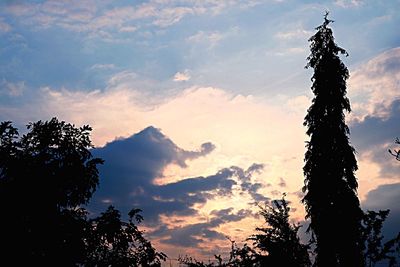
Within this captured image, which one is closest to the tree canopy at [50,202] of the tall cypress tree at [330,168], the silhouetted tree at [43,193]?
the silhouetted tree at [43,193]

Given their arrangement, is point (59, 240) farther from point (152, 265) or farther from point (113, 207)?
point (152, 265)

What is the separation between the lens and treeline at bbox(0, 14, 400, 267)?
Answer: 18.5 metres

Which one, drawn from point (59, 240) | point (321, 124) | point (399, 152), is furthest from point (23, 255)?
point (321, 124)

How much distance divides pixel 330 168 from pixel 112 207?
12.7 m

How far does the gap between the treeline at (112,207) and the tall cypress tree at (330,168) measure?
6cm

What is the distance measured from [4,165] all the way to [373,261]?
2423 centimetres

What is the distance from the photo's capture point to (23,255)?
60.2 ft

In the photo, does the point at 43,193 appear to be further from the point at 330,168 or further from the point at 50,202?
the point at 330,168

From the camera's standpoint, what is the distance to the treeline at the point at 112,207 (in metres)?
18.5

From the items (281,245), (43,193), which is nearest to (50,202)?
(43,193)

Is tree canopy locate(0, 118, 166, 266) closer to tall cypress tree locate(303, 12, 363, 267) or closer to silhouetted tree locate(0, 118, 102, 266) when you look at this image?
silhouetted tree locate(0, 118, 102, 266)

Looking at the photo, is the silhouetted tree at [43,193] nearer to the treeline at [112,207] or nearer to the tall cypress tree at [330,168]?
the treeline at [112,207]

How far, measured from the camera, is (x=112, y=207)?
20.3 meters

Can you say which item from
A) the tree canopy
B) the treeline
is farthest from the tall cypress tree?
the tree canopy
